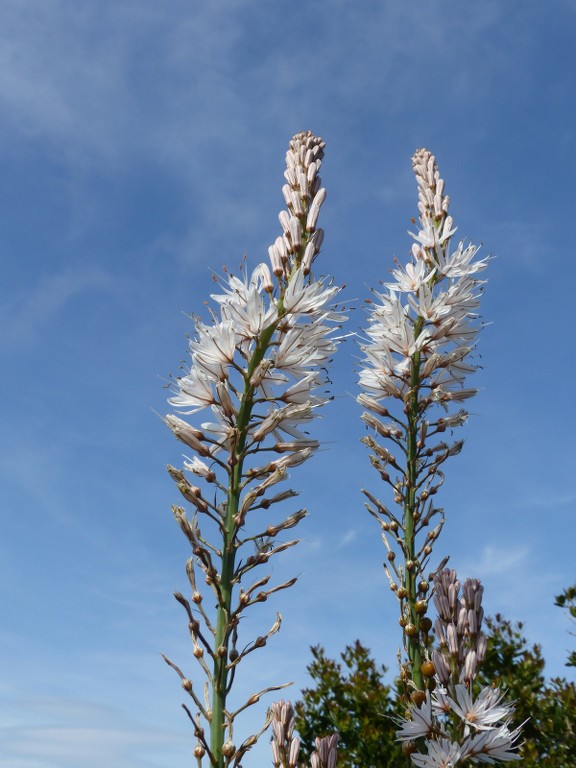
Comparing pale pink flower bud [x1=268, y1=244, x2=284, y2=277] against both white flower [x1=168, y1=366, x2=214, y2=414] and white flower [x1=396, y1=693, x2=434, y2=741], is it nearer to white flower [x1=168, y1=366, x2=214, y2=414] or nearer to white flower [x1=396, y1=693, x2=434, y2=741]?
white flower [x1=168, y1=366, x2=214, y2=414]

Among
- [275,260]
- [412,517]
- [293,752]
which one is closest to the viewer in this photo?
[293,752]

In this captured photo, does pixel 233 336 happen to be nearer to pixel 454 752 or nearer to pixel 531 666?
pixel 454 752

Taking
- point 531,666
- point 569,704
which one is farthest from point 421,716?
point 531,666

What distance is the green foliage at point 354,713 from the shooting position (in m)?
11.3

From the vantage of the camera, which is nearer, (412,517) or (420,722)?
(420,722)

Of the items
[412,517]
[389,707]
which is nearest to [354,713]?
[389,707]

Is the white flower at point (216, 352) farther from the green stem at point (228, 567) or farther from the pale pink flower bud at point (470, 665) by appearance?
the pale pink flower bud at point (470, 665)

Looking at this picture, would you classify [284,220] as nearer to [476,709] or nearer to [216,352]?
[216,352]

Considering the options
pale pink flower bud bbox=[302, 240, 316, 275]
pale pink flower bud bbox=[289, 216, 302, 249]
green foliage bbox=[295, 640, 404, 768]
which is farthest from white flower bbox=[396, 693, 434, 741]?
green foliage bbox=[295, 640, 404, 768]

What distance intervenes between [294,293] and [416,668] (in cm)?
→ 243

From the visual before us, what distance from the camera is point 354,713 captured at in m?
12.1

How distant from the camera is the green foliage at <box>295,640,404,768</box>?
37.0 ft

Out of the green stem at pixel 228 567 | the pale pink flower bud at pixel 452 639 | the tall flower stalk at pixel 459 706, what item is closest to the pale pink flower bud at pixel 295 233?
the green stem at pixel 228 567

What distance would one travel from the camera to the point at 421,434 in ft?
19.6
